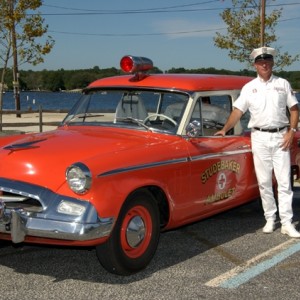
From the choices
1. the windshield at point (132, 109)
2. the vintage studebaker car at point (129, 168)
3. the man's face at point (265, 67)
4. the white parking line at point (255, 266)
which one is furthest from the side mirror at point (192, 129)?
the white parking line at point (255, 266)

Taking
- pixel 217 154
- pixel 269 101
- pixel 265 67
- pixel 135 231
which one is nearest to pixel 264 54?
pixel 265 67

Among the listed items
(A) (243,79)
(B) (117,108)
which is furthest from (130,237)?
(A) (243,79)

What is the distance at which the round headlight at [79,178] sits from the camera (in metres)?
3.67

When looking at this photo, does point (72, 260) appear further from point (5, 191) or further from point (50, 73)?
point (50, 73)

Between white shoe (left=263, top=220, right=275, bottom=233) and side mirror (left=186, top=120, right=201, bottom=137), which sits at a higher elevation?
side mirror (left=186, top=120, right=201, bottom=137)

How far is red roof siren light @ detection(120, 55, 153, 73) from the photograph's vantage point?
16.9 feet

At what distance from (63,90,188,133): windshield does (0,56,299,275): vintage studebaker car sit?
11mm

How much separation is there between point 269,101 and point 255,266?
1671mm

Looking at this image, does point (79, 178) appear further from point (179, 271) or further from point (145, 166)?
point (179, 271)

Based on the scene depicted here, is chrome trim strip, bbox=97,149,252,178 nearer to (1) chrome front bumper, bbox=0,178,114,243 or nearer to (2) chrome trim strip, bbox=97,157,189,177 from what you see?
(2) chrome trim strip, bbox=97,157,189,177

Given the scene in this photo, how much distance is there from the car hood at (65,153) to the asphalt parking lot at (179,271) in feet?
2.67

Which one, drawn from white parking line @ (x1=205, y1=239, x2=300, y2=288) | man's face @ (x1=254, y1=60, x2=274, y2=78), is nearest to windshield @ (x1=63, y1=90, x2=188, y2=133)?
man's face @ (x1=254, y1=60, x2=274, y2=78)

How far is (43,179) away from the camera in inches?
149

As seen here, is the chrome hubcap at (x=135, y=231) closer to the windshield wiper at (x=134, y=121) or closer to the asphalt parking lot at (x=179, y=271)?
the asphalt parking lot at (x=179, y=271)
